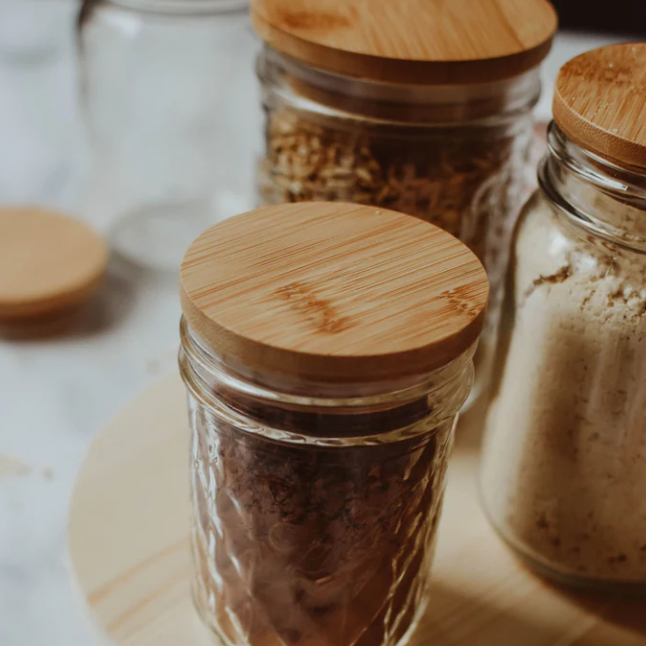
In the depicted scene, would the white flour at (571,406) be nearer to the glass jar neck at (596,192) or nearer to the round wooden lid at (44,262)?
the glass jar neck at (596,192)

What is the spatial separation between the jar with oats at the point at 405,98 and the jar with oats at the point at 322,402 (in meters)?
0.11

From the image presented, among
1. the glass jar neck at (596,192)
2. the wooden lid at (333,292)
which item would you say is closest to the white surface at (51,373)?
the wooden lid at (333,292)

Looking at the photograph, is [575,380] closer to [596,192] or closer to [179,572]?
[596,192]

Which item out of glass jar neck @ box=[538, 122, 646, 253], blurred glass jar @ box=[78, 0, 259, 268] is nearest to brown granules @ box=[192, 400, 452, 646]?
glass jar neck @ box=[538, 122, 646, 253]

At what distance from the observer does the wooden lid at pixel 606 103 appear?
44 cm

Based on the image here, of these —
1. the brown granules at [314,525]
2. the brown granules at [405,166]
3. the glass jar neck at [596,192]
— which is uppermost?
the glass jar neck at [596,192]

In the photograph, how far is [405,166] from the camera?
590 millimetres

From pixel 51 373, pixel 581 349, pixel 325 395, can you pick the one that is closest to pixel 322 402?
pixel 325 395

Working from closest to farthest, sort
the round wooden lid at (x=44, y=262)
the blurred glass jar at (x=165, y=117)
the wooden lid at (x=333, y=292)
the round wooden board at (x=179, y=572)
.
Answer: the wooden lid at (x=333, y=292)
the round wooden board at (x=179, y=572)
the round wooden lid at (x=44, y=262)
the blurred glass jar at (x=165, y=117)

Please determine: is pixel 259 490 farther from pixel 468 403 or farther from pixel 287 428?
pixel 468 403

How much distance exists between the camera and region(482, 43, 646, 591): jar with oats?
0.47m

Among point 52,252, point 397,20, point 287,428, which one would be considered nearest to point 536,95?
point 397,20

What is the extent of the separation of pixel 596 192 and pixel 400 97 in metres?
0.15

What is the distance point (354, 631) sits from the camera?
1.59 ft
